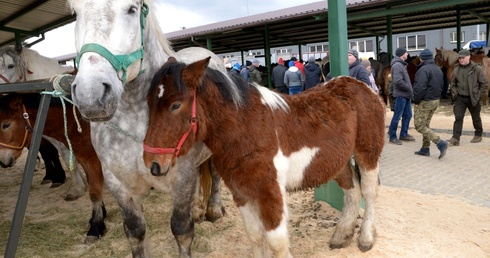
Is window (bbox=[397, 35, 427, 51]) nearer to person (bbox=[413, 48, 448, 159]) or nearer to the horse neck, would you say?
person (bbox=[413, 48, 448, 159])

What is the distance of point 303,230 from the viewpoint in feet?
12.1

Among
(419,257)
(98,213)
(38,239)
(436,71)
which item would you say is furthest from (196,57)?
(436,71)

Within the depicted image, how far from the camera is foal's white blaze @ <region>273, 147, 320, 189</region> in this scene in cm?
250

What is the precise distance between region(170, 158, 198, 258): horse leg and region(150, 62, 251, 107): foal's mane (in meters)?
0.58

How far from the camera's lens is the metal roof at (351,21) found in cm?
1047

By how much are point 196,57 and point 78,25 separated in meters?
2.08

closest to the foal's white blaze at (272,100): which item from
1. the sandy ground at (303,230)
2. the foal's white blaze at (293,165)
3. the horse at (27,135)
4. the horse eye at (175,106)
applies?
the foal's white blaze at (293,165)

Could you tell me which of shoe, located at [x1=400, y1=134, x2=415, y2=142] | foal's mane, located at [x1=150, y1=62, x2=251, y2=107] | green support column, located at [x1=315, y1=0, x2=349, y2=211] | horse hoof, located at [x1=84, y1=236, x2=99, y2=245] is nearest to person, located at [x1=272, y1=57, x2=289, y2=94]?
shoe, located at [x1=400, y1=134, x2=415, y2=142]

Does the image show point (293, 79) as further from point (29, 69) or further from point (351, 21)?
point (29, 69)

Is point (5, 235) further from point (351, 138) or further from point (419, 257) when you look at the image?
point (419, 257)

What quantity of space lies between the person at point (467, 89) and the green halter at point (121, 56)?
23.3 feet

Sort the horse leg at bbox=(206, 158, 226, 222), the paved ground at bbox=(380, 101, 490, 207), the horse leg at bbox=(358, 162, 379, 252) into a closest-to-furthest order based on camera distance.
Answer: the horse leg at bbox=(358, 162, 379, 252) < the horse leg at bbox=(206, 158, 226, 222) < the paved ground at bbox=(380, 101, 490, 207)

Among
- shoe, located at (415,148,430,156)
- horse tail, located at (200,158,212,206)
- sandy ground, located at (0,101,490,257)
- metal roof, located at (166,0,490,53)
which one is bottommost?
shoe, located at (415,148,430,156)

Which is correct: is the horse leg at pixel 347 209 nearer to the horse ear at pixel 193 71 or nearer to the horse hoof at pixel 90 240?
the horse ear at pixel 193 71
